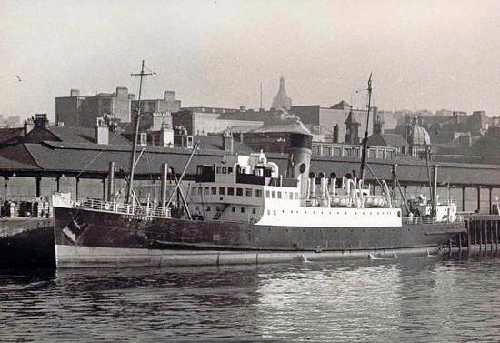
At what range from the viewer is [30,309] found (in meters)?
32.2

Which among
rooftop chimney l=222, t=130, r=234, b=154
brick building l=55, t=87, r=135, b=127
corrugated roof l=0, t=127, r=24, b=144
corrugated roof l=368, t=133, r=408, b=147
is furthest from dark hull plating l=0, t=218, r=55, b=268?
corrugated roof l=368, t=133, r=408, b=147

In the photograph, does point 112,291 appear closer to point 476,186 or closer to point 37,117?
point 37,117

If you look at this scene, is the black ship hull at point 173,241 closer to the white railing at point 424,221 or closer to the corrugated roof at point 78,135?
the white railing at point 424,221

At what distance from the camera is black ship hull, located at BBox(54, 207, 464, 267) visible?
148 ft

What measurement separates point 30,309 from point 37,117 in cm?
3847

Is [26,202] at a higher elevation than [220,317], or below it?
higher

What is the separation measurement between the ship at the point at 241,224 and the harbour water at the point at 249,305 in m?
1.62

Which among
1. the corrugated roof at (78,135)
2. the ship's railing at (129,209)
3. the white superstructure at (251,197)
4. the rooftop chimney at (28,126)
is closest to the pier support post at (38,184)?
the ship's railing at (129,209)

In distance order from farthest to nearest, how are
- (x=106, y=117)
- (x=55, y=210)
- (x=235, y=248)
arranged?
(x=106, y=117) < (x=235, y=248) < (x=55, y=210)

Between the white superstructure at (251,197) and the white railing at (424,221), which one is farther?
the white railing at (424,221)

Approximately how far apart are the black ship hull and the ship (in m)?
0.05

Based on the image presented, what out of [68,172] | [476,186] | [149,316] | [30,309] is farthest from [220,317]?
[476,186]

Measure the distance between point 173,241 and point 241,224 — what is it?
371 centimetres

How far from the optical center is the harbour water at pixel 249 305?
28672 mm
